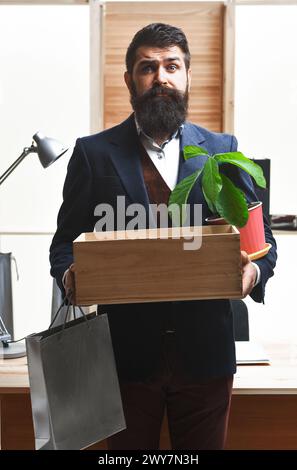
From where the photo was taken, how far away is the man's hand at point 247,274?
160 cm

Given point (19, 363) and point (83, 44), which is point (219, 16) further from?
point (19, 363)

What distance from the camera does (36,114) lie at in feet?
12.8

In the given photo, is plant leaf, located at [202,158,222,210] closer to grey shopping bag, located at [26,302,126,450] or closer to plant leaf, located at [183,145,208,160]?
plant leaf, located at [183,145,208,160]

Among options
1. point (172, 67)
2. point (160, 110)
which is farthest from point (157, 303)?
point (172, 67)

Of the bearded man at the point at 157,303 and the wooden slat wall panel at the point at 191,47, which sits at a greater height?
the wooden slat wall panel at the point at 191,47

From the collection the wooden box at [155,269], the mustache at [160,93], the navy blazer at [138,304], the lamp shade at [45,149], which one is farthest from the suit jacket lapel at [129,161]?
the lamp shade at [45,149]

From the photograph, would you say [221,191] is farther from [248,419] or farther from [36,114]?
[36,114]

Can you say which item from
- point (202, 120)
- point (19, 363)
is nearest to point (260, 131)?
point (202, 120)

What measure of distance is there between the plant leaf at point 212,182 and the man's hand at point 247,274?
0.47 ft

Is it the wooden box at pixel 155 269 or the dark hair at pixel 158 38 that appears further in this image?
the dark hair at pixel 158 38

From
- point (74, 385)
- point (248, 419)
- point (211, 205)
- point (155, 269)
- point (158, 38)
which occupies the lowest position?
point (248, 419)

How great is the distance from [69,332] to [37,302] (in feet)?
8.16

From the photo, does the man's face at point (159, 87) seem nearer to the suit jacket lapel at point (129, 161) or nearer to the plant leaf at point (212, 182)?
the suit jacket lapel at point (129, 161)

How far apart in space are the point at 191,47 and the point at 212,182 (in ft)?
7.95
